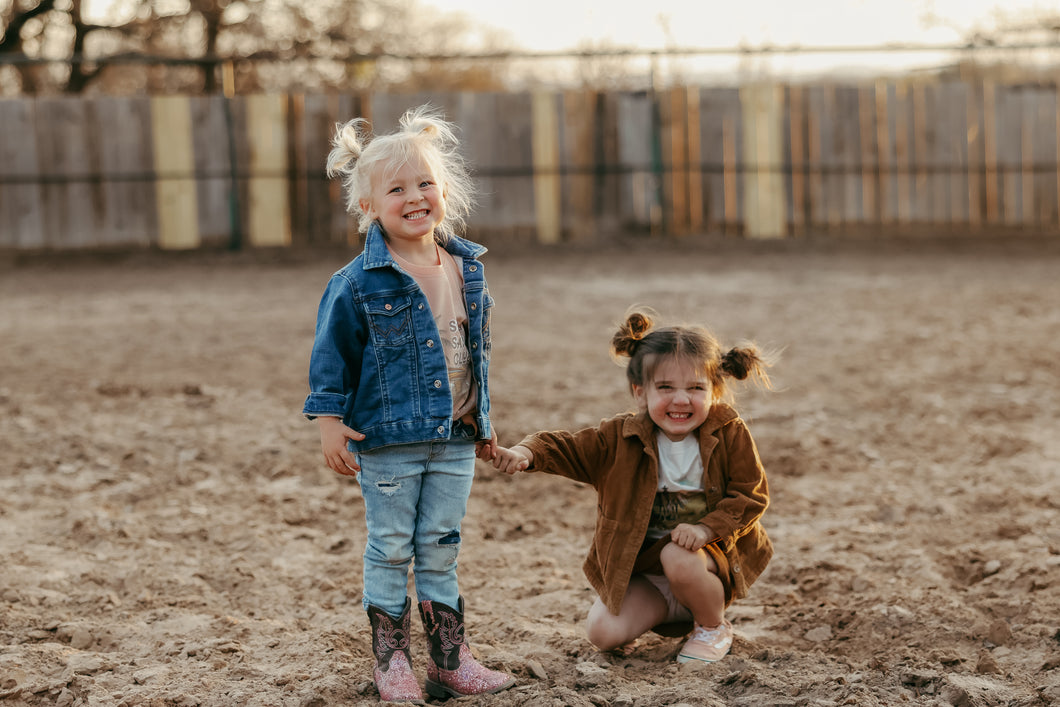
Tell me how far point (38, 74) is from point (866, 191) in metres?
10.3

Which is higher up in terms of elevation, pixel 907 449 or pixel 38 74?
pixel 38 74

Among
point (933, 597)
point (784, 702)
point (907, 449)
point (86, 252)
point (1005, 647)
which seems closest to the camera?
point (784, 702)

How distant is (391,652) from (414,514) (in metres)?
0.33

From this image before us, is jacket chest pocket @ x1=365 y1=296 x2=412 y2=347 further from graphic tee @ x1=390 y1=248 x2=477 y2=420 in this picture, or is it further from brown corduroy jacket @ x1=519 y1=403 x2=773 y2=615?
brown corduroy jacket @ x1=519 y1=403 x2=773 y2=615

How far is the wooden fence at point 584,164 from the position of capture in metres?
11.8

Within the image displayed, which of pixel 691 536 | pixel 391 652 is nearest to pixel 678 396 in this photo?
pixel 691 536

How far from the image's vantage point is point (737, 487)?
2893 millimetres

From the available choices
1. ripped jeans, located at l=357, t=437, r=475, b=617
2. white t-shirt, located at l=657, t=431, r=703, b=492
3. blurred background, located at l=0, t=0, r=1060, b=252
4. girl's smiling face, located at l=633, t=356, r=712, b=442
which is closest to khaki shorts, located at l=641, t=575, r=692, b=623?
white t-shirt, located at l=657, t=431, r=703, b=492

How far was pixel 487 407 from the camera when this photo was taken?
2.78 metres

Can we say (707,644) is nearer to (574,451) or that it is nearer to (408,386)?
(574,451)

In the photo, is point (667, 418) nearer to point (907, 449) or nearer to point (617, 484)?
point (617, 484)

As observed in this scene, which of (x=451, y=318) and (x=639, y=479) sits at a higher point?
(x=451, y=318)

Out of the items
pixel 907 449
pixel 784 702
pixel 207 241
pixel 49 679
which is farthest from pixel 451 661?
pixel 207 241

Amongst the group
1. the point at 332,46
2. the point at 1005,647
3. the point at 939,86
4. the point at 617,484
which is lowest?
the point at 1005,647
